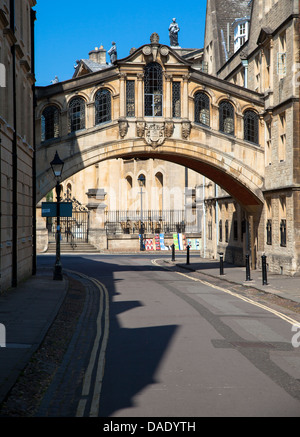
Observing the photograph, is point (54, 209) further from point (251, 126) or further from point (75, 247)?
point (75, 247)

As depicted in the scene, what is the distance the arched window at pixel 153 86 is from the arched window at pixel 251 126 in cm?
404

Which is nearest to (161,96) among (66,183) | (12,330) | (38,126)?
(38,126)

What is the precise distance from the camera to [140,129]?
2819 cm

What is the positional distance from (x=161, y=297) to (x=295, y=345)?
783 cm

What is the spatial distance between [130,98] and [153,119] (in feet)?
4.57

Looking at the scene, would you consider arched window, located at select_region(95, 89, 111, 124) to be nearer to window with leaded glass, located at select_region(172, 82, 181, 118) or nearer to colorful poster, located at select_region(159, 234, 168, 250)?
window with leaded glass, located at select_region(172, 82, 181, 118)

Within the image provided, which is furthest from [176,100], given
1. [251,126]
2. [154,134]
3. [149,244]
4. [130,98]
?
[149,244]

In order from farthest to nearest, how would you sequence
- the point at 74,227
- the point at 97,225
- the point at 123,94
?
the point at 74,227, the point at 97,225, the point at 123,94

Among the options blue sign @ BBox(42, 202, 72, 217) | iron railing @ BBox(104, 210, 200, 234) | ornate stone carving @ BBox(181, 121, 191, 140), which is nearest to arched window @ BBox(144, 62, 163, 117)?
ornate stone carving @ BBox(181, 121, 191, 140)

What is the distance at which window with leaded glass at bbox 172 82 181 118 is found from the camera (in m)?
28.6

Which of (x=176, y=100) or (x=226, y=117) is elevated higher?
(x=176, y=100)

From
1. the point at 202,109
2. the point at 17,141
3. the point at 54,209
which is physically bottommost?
the point at 54,209
